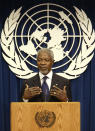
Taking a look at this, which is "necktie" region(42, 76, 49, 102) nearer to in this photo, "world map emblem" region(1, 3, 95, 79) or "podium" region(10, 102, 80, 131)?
"podium" region(10, 102, 80, 131)

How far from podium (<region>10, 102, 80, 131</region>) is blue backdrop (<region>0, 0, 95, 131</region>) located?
173 cm

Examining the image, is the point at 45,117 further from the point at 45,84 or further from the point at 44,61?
the point at 44,61

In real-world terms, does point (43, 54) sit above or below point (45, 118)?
above

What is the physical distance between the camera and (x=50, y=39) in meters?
3.80

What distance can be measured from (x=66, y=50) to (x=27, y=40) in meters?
0.62

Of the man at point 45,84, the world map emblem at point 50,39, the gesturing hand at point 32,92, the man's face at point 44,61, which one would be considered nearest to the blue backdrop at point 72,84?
the world map emblem at point 50,39

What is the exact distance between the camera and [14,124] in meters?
2.09

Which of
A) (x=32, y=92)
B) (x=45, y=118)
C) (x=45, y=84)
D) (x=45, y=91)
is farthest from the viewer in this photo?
(x=45, y=84)

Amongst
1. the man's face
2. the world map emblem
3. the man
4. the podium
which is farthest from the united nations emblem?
the world map emblem

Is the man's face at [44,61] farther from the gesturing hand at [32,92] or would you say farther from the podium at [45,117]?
the podium at [45,117]

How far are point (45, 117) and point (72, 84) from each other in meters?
1.78

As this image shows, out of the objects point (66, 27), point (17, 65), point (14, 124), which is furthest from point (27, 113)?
point (66, 27)

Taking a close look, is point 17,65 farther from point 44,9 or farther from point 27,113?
point 27,113

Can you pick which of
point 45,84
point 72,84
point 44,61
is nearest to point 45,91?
point 45,84
